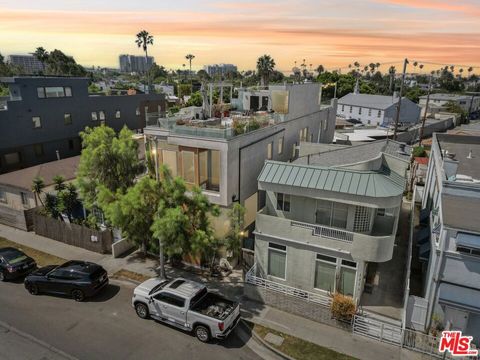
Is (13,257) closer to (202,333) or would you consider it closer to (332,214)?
(202,333)

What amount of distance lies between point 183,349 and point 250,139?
12048 mm

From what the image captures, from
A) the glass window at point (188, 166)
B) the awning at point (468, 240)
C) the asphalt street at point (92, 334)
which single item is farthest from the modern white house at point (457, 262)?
the glass window at point (188, 166)


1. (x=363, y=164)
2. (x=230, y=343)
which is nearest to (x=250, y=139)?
(x=363, y=164)

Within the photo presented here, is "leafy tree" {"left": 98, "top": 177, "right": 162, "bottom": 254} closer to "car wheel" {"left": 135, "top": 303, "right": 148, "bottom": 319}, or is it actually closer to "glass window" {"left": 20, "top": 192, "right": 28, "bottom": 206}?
"car wheel" {"left": 135, "top": 303, "right": 148, "bottom": 319}

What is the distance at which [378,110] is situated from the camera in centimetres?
7544

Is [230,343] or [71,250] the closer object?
[230,343]

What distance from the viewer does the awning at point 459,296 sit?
13.6 metres

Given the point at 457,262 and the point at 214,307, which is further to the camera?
the point at 214,307

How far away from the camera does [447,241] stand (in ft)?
44.1

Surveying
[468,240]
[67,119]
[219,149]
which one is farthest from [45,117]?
[468,240]

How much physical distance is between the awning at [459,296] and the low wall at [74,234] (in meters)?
19.2

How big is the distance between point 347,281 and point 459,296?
15.3 feet

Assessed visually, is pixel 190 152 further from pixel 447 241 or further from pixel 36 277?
pixel 447 241

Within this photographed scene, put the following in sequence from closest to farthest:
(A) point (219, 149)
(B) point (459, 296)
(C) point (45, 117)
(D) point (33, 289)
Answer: (B) point (459, 296) → (D) point (33, 289) → (A) point (219, 149) → (C) point (45, 117)
